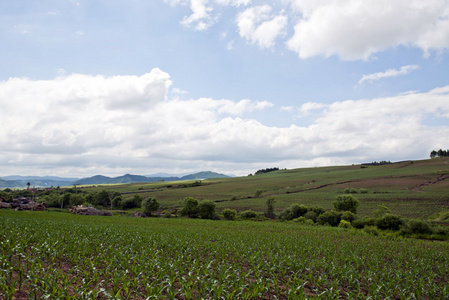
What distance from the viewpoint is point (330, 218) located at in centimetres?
5862

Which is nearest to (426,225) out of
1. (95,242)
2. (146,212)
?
(95,242)

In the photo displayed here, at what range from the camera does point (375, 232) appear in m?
42.3

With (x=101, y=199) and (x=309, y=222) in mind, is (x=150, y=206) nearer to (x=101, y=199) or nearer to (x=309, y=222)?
(x=101, y=199)

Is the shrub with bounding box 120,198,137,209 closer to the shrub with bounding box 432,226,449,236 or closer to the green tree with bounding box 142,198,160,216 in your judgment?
the green tree with bounding box 142,198,160,216

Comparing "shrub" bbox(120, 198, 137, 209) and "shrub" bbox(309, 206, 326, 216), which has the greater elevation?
"shrub" bbox(309, 206, 326, 216)

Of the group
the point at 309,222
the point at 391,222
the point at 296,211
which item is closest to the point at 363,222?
the point at 391,222

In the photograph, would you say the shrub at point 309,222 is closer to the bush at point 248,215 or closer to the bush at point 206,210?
the bush at point 248,215

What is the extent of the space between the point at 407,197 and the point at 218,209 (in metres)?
56.3

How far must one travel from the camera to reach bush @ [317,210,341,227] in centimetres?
5775

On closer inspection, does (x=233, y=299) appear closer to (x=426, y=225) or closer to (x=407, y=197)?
(x=426, y=225)

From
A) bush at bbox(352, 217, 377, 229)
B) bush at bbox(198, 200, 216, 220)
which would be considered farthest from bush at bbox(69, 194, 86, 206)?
bush at bbox(352, 217, 377, 229)

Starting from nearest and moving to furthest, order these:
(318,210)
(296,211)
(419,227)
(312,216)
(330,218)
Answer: (419,227) → (330,218) → (312,216) → (318,210) → (296,211)

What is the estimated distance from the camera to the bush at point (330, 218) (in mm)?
57747

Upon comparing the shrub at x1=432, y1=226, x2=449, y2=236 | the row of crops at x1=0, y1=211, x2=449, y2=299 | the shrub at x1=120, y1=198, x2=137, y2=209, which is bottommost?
the shrub at x1=120, y1=198, x2=137, y2=209
